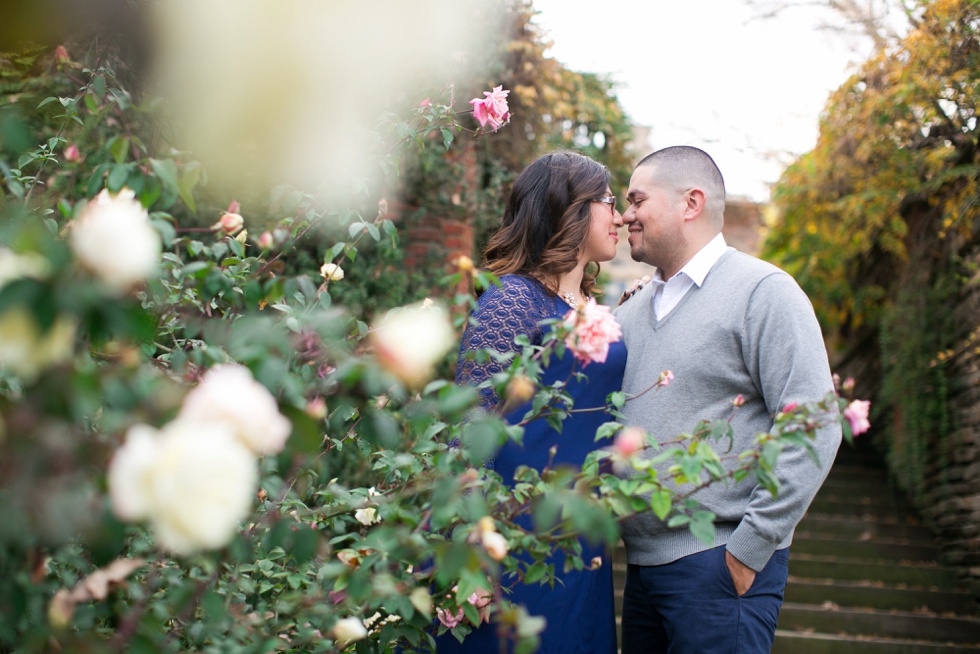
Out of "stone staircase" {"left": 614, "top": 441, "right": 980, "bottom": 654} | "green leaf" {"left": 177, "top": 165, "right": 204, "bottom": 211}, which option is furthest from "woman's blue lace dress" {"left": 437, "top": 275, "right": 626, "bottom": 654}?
"stone staircase" {"left": 614, "top": 441, "right": 980, "bottom": 654}

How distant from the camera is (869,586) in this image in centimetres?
474

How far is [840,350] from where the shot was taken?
740cm

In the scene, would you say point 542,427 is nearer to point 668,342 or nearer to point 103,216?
point 668,342

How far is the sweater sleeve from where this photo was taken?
1.73m

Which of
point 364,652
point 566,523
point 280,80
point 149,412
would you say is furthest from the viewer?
point 280,80

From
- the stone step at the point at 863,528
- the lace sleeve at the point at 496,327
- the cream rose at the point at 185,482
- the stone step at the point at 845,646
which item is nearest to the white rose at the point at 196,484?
the cream rose at the point at 185,482

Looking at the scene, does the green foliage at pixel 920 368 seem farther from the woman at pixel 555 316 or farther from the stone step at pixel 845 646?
the woman at pixel 555 316

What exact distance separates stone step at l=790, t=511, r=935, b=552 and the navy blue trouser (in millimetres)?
3951

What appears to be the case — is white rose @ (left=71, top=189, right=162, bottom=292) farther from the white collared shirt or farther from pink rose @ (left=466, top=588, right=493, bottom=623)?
the white collared shirt

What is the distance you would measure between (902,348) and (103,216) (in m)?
5.40

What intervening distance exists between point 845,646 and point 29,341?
4472 millimetres

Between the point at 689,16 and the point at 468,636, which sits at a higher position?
the point at 689,16

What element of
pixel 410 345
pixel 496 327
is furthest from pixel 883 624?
pixel 410 345

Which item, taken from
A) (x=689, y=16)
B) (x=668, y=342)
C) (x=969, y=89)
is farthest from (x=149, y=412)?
(x=689, y=16)
